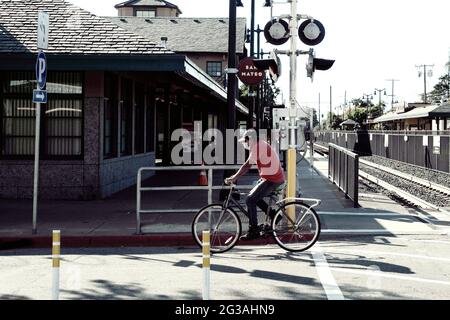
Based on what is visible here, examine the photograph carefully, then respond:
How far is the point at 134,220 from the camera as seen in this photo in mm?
11258

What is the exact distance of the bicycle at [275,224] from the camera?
8867mm

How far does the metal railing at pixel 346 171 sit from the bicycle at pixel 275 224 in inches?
182

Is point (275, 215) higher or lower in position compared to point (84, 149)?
lower

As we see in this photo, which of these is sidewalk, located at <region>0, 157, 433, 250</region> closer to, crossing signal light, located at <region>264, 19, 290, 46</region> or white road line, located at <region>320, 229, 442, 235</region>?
white road line, located at <region>320, 229, 442, 235</region>

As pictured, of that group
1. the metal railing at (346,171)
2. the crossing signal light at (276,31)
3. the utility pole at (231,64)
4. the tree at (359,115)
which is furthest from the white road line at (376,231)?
the tree at (359,115)

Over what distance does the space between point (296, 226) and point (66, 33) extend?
796 centimetres

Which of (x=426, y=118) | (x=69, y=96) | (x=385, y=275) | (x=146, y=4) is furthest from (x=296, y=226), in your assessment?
(x=146, y=4)

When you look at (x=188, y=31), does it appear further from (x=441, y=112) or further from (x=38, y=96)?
(x=38, y=96)

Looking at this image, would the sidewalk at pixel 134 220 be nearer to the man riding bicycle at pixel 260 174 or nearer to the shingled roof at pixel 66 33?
the man riding bicycle at pixel 260 174
